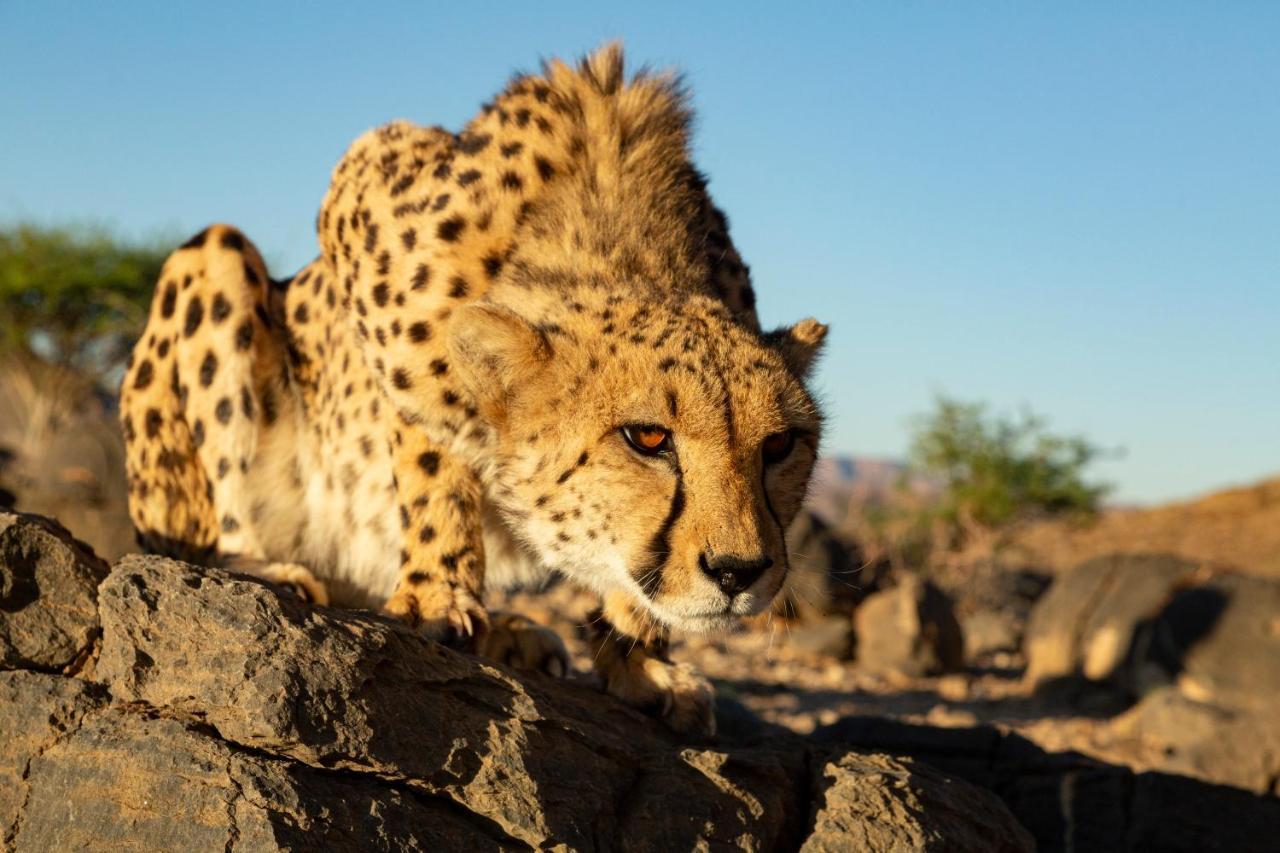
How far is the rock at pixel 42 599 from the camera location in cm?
240

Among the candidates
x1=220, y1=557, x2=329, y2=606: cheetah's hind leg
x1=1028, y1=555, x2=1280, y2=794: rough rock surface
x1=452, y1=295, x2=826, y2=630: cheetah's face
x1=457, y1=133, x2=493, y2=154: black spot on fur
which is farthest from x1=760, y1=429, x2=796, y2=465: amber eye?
x1=1028, y1=555, x2=1280, y2=794: rough rock surface

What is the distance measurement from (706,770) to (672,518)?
0.53 m

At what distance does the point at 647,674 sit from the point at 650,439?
86 cm

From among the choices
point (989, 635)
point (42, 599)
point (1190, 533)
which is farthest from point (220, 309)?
point (1190, 533)

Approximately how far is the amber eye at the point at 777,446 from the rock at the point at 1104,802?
1.02m

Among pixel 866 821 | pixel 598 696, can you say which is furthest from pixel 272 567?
pixel 866 821

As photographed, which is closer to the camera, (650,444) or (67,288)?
(650,444)

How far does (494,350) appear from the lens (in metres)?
2.79

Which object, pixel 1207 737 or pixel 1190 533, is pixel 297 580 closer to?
pixel 1207 737

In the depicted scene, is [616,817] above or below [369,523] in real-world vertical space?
below

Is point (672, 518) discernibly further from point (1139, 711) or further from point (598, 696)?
point (1139, 711)

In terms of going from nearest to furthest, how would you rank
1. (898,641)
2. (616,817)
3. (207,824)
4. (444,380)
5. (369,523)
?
(207,824) → (616,817) → (444,380) → (369,523) → (898,641)

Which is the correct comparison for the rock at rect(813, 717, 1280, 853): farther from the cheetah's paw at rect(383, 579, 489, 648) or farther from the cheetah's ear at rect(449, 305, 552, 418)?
the cheetah's ear at rect(449, 305, 552, 418)

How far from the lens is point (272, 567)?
11.3ft
